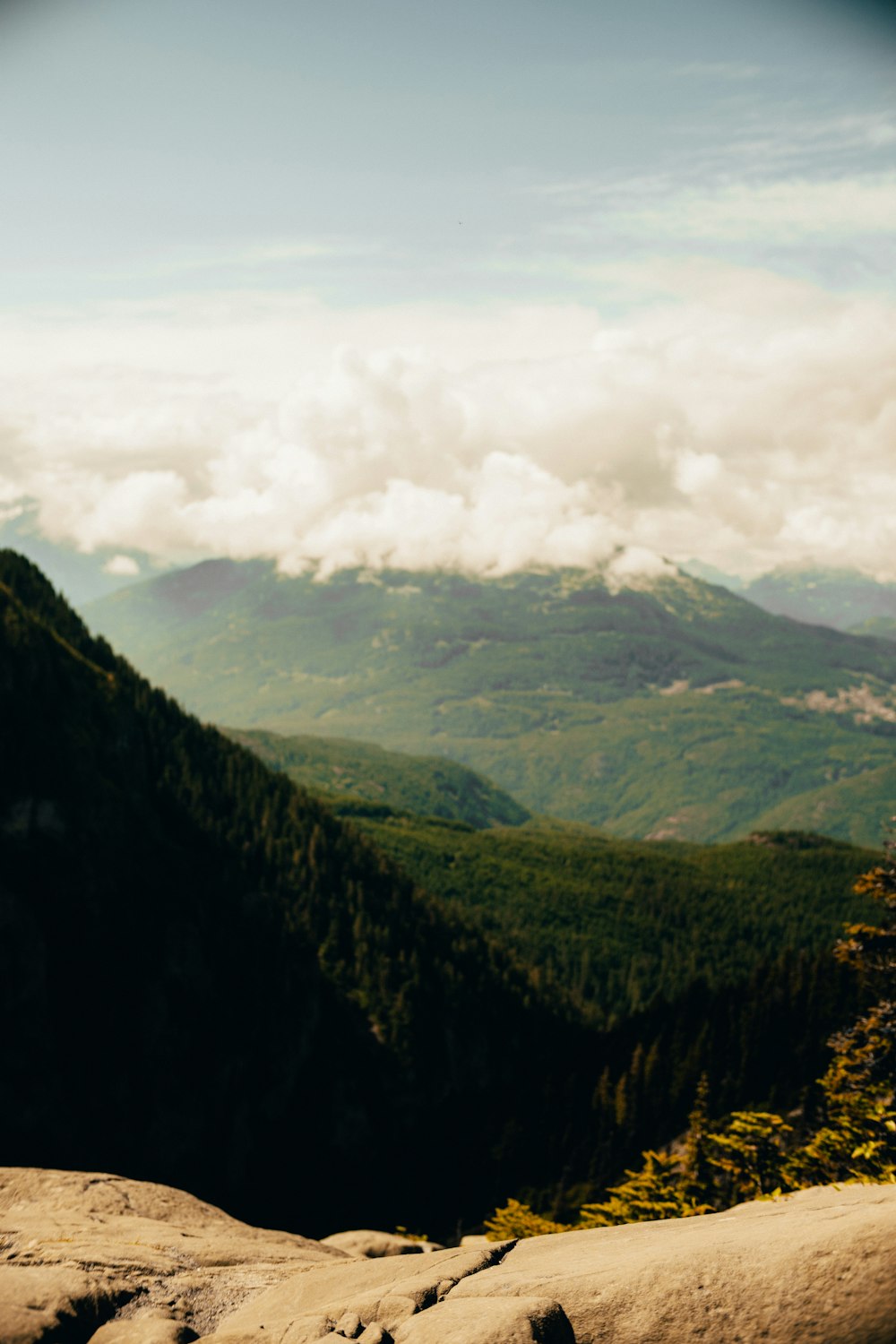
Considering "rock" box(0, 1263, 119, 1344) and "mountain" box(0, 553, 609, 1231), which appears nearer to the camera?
"rock" box(0, 1263, 119, 1344)

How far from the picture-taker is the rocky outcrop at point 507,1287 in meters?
13.7

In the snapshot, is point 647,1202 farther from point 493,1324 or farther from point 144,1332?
point 493,1324

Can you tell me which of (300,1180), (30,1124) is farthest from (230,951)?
(30,1124)

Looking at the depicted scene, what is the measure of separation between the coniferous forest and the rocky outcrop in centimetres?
3927

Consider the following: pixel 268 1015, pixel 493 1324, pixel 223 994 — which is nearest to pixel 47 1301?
pixel 493 1324

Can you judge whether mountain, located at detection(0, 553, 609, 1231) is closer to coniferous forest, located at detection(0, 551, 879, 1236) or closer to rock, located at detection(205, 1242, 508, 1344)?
coniferous forest, located at detection(0, 551, 879, 1236)

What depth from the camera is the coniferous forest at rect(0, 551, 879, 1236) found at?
3290 inches

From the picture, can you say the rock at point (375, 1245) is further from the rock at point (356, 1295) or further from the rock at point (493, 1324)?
the rock at point (493, 1324)

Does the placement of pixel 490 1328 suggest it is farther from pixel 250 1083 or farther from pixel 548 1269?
pixel 250 1083

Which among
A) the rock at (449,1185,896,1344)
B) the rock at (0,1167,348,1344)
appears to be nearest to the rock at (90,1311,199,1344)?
the rock at (0,1167,348,1344)

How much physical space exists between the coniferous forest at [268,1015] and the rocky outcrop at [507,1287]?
39.3m

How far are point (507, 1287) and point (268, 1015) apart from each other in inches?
4741

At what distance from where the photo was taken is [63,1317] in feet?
56.0

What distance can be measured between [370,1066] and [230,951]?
43289mm
